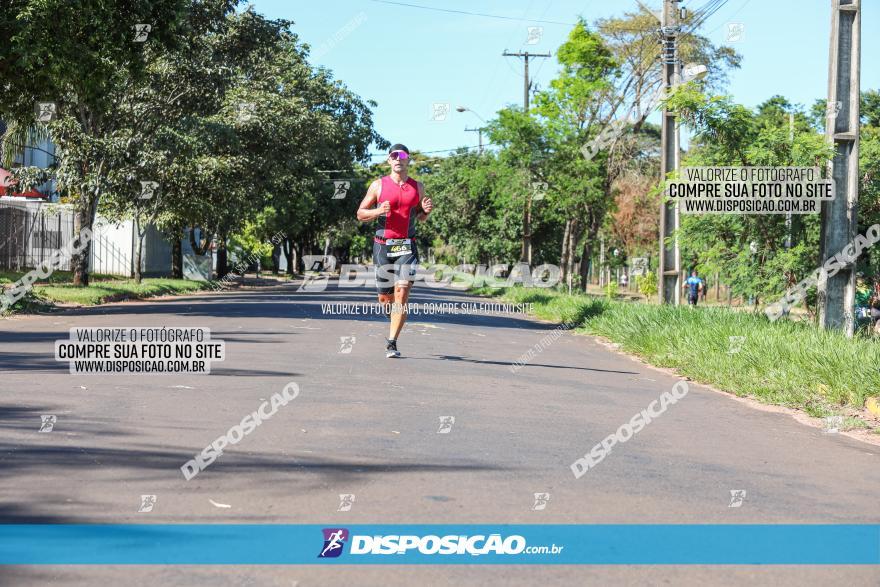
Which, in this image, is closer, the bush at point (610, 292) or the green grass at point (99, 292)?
the green grass at point (99, 292)

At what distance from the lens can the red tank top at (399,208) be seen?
434 inches

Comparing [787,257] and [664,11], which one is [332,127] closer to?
[664,11]

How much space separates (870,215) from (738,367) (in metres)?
4.29

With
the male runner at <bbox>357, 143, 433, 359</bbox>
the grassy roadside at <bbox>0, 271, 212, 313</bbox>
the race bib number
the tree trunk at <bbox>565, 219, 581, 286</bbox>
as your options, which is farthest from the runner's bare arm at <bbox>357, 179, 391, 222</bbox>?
the tree trunk at <bbox>565, 219, 581, 286</bbox>

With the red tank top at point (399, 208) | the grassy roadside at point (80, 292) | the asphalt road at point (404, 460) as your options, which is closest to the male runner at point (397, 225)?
the red tank top at point (399, 208)

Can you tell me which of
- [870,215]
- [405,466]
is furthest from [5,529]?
[870,215]

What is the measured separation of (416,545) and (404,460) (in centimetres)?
155

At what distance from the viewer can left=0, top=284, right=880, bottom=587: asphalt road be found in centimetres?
414

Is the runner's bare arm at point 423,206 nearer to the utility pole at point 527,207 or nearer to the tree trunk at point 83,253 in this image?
the tree trunk at point 83,253

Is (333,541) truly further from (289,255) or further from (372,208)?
(289,255)

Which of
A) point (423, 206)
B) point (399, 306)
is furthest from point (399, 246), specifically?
point (399, 306)

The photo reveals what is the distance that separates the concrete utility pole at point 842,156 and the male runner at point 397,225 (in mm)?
5413

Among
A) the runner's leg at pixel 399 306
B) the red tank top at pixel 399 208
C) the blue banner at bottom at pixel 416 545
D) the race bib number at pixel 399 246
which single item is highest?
the red tank top at pixel 399 208

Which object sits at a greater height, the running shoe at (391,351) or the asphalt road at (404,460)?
the running shoe at (391,351)
